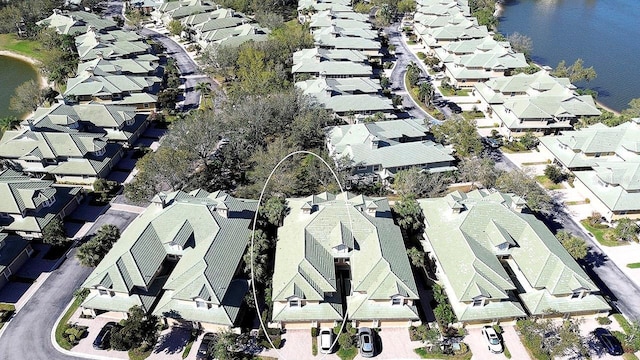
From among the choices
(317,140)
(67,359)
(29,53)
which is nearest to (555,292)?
(317,140)

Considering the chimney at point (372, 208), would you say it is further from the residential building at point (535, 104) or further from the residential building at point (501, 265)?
the residential building at point (535, 104)

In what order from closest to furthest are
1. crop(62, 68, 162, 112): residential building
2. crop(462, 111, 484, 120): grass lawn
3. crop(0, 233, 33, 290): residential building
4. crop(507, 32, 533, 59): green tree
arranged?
crop(0, 233, 33, 290): residential building
crop(62, 68, 162, 112): residential building
crop(462, 111, 484, 120): grass lawn
crop(507, 32, 533, 59): green tree

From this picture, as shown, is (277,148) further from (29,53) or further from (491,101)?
(29,53)

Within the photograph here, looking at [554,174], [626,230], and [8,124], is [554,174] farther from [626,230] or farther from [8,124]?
[8,124]

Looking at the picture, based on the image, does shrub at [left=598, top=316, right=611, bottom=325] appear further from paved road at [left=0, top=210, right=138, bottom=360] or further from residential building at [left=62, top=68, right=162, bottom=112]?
residential building at [left=62, top=68, right=162, bottom=112]

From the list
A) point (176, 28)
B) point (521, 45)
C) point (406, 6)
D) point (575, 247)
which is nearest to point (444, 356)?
point (575, 247)

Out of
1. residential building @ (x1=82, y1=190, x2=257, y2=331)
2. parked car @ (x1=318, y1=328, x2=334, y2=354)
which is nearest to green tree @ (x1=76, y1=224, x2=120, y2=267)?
residential building @ (x1=82, y1=190, x2=257, y2=331)
